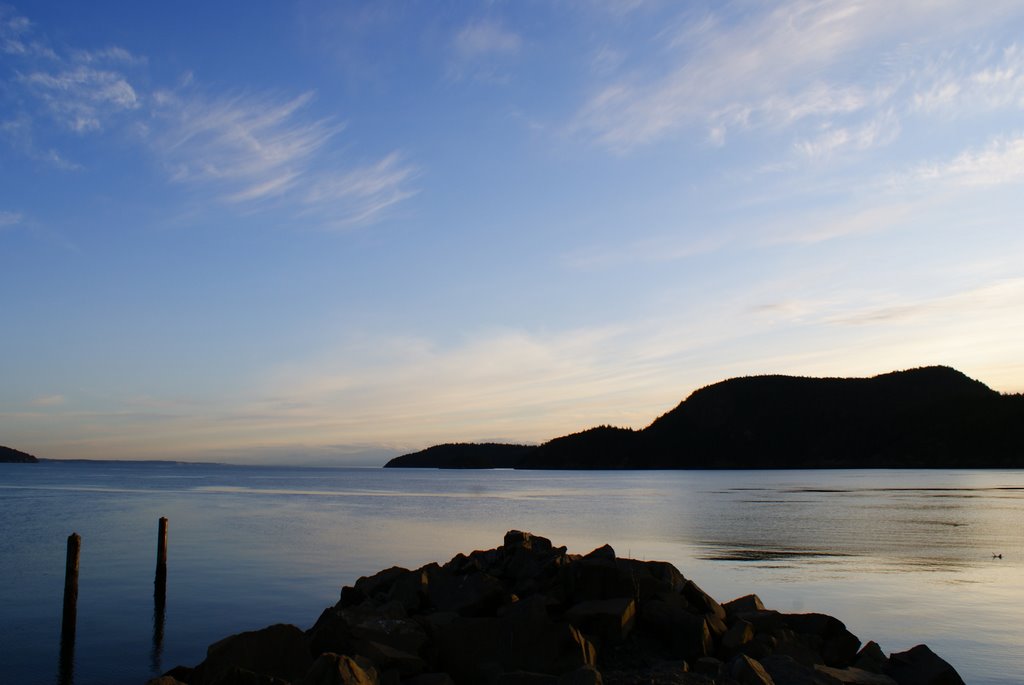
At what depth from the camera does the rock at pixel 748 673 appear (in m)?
10.0

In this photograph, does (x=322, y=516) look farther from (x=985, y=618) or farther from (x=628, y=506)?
(x=985, y=618)

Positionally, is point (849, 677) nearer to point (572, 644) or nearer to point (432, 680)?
point (572, 644)

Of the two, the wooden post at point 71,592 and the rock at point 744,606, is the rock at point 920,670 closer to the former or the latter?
the rock at point 744,606

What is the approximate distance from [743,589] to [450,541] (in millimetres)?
19512

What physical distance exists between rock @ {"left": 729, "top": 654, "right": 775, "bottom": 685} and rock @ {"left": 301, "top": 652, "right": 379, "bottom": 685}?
458 centimetres

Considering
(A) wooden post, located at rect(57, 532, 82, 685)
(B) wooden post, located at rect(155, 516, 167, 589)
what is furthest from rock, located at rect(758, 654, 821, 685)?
(B) wooden post, located at rect(155, 516, 167, 589)

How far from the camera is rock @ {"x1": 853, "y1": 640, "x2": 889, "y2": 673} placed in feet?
43.1

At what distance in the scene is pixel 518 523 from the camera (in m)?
54.1

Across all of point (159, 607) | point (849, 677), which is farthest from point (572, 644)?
point (159, 607)

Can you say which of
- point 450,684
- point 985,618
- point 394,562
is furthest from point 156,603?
point 985,618

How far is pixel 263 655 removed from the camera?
457 inches

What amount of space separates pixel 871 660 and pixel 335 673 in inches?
352

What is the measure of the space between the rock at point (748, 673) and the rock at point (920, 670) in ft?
11.1

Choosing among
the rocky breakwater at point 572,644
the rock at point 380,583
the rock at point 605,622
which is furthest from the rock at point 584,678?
the rock at point 380,583
